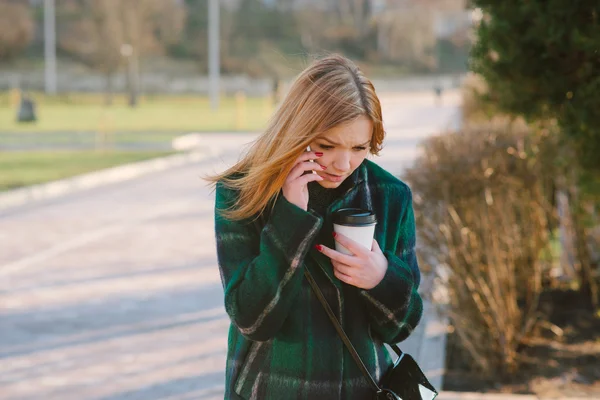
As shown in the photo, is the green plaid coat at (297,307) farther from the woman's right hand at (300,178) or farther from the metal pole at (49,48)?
the metal pole at (49,48)

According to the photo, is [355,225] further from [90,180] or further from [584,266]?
[90,180]

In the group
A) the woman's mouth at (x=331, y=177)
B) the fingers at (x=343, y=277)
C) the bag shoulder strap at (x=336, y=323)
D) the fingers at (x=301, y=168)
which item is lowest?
the bag shoulder strap at (x=336, y=323)

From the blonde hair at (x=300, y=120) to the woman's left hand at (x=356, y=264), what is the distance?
7.3 inches

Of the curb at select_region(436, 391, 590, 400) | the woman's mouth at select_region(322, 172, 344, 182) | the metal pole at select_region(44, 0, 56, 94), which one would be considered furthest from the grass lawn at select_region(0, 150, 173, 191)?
the metal pole at select_region(44, 0, 56, 94)

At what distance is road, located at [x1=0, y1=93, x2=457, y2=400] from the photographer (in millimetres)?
5613

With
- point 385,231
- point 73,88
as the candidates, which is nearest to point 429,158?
point 385,231

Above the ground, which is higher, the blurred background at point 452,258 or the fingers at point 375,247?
the fingers at point 375,247

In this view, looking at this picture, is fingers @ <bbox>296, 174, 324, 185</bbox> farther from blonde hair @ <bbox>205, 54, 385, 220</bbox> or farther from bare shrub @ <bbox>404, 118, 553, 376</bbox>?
bare shrub @ <bbox>404, 118, 553, 376</bbox>

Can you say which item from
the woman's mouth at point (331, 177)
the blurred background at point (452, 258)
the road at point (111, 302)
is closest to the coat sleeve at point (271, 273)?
the woman's mouth at point (331, 177)

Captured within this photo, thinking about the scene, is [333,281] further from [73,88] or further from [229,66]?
[229,66]

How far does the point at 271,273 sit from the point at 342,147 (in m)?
0.32

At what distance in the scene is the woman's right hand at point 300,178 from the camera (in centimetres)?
214

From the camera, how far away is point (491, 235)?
5.67 m

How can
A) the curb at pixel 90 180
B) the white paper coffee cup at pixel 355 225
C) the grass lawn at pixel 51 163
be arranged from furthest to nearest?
the grass lawn at pixel 51 163 < the curb at pixel 90 180 < the white paper coffee cup at pixel 355 225
